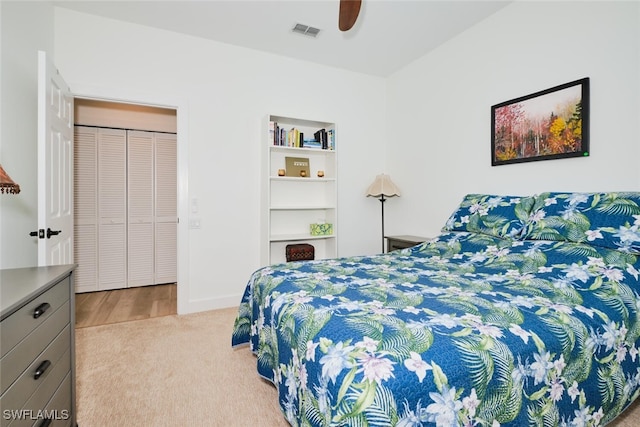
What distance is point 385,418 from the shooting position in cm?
83

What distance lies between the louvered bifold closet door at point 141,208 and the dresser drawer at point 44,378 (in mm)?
3006

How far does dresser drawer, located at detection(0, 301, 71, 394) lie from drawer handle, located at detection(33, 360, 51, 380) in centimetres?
5

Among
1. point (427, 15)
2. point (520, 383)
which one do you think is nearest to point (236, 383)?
point (520, 383)

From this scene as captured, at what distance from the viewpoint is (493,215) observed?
232 centimetres

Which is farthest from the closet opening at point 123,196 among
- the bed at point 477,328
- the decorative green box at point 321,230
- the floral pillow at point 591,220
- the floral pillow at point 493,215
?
the floral pillow at point 591,220

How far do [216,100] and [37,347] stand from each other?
2.77m

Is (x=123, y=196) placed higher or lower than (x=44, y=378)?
higher

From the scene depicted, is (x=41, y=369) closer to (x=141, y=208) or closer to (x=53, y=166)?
(x=53, y=166)

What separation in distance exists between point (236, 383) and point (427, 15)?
3352 millimetres

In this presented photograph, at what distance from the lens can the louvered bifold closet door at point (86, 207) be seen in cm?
382

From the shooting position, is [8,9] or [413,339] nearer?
[413,339]

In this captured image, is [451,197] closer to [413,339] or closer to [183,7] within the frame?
[413,339]

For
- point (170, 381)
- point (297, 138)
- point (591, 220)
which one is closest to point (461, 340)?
point (591, 220)
